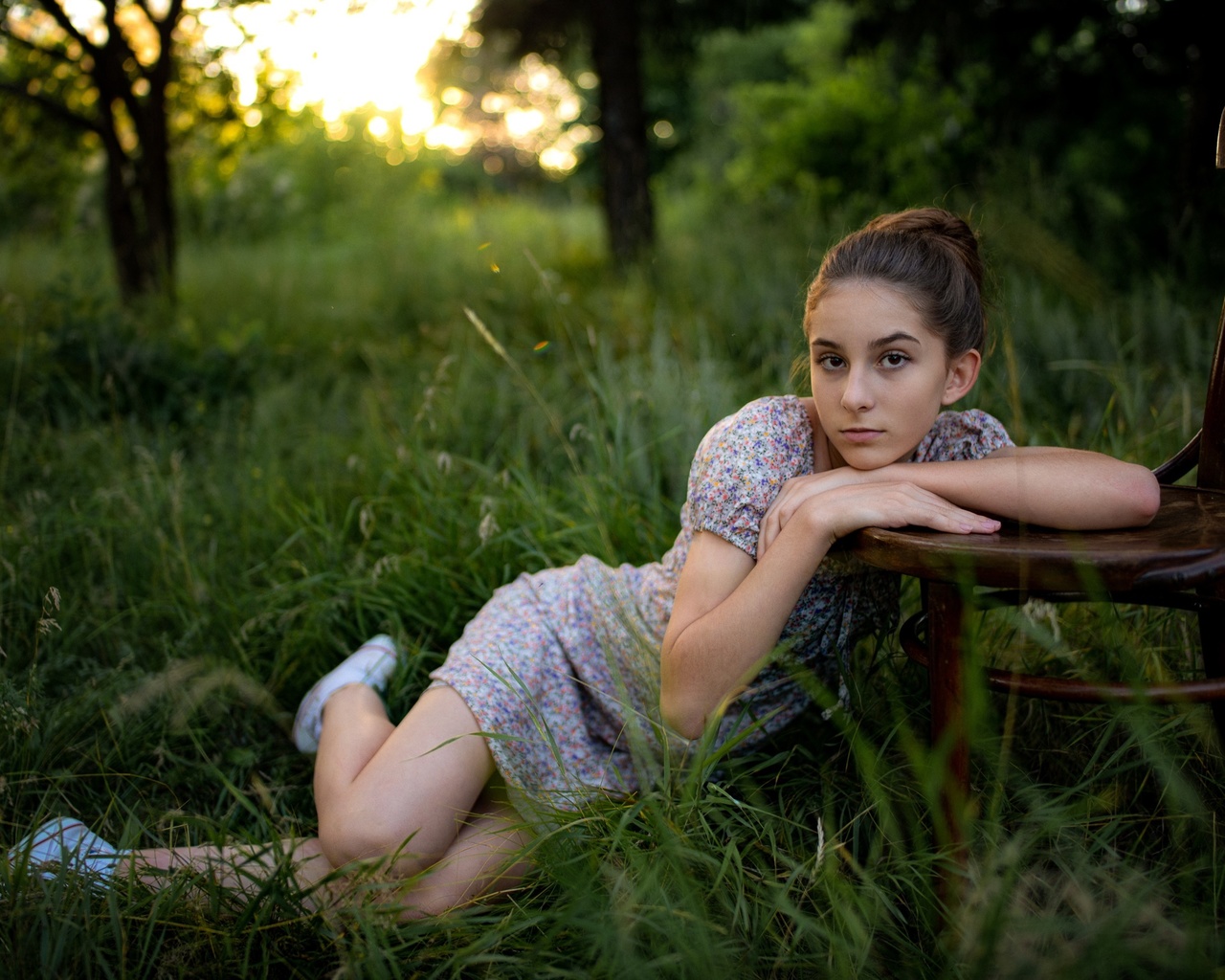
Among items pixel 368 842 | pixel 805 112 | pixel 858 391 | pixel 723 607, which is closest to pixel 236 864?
pixel 368 842

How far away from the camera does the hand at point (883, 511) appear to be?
1.43 meters

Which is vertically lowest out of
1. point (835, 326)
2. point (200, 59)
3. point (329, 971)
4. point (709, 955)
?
point (329, 971)

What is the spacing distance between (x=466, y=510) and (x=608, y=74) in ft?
13.8

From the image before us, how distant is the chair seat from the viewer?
4.03 ft

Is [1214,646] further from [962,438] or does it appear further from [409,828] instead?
[409,828]

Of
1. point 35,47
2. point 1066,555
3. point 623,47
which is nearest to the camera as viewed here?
point 1066,555

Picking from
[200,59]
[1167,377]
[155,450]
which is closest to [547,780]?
[155,450]

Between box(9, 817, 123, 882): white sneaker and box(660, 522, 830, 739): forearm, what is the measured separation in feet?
3.61

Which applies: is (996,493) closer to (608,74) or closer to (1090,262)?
(1090,262)

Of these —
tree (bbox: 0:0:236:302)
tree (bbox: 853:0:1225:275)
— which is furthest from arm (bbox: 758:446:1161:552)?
tree (bbox: 0:0:236:302)

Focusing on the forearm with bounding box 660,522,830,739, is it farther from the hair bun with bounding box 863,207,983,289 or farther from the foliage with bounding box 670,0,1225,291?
the foliage with bounding box 670,0,1225,291

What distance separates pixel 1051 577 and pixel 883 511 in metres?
0.27

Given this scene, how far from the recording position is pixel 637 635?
1806mm

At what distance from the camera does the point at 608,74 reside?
593 centimetres
